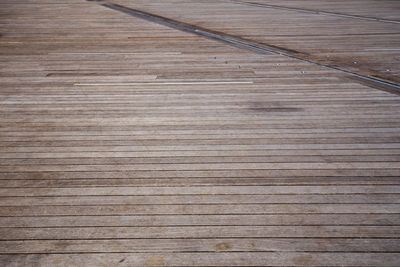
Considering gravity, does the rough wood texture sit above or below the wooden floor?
above

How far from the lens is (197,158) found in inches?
112

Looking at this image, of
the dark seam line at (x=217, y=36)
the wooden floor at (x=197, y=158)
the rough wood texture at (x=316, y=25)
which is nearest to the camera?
the wooden floor at (x=197, y=158)

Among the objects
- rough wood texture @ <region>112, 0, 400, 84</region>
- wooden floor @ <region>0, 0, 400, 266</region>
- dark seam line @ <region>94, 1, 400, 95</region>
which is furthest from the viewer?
rough wood texture @ <region>112, 0, 400, 84</region>

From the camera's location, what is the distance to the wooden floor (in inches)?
78.7

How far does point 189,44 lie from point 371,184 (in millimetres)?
4575

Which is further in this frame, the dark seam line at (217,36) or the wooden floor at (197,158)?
the dark seam line at (217,36)

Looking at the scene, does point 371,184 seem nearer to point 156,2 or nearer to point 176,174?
point 176,174

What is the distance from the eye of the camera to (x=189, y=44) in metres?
6.30

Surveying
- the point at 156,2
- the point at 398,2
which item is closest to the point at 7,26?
the point at 156,2

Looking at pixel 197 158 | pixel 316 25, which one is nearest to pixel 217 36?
pixel 316 25

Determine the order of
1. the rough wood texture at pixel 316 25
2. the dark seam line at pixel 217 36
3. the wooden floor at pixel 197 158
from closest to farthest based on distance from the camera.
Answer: the wooden floor at pixel 197 158
the dark seam line at pixel 217 36
the rough wood texture at pixel 316 25

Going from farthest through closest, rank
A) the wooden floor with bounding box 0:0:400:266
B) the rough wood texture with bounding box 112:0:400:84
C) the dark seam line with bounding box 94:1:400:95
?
the rough wood texture with bounding box 112:0:400:84, the dark seam line with bounding box 94:1:400:95, the wooden floor with bounding box 0:0:400:266

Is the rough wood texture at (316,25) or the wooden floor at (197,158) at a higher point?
the rough wood texture at (316,25)

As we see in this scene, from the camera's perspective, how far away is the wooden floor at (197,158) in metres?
2.00
